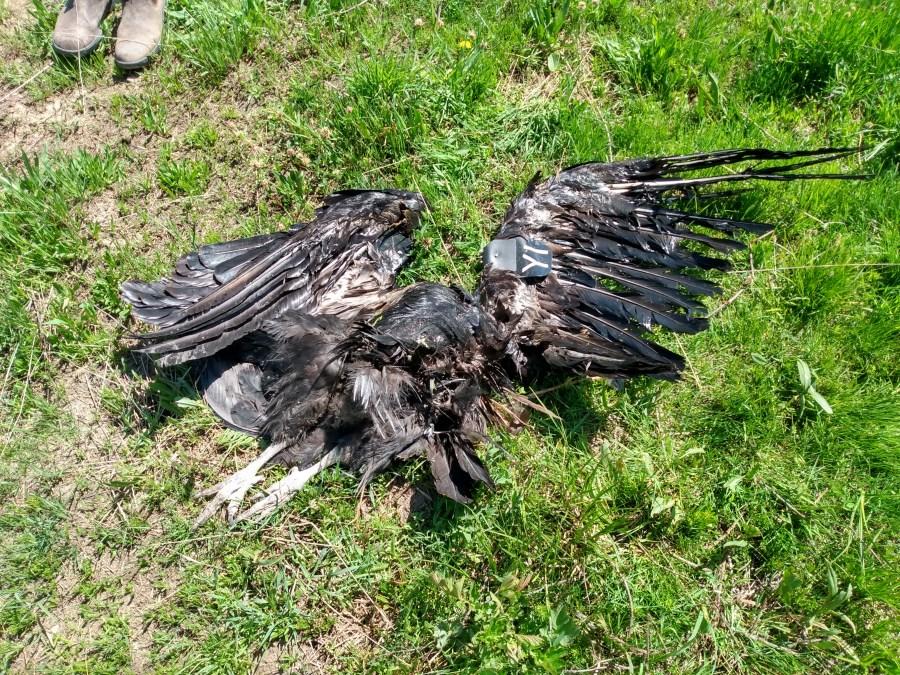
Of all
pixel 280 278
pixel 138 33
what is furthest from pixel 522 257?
pixel 138 33

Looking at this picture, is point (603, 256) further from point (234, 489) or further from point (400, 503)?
point (234, 489)

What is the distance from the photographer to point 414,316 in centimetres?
269

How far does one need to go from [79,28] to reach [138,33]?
367mm

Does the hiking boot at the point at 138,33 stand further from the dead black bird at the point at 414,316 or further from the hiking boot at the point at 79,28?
the dead black bird at the point at 414,316

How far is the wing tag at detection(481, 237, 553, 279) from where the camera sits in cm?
282

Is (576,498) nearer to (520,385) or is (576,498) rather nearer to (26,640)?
(520,385)

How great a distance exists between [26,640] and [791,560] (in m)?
3.35

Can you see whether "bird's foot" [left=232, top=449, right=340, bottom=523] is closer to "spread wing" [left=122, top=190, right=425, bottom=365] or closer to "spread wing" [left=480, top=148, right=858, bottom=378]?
"spread wing" [left=122, top=190, right=425, bottom=365]

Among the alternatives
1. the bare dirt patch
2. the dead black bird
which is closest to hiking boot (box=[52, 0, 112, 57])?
the dead black bird

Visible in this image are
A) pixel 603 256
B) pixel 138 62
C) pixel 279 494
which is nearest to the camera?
pixel 279 494

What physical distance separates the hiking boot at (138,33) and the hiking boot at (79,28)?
0.14 metres

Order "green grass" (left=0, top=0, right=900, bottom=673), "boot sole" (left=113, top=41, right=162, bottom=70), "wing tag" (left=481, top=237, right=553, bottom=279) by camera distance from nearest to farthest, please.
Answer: "green grass" (left=0, top=0, right=900, bottom=673), "wing tag" (left=481, top=237, right=553, bottom=279), "boot sole" (left=113, top=41, right=162, bottom=70)

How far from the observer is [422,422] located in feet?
8.32

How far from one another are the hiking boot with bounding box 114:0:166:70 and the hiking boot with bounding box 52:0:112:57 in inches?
5.4
